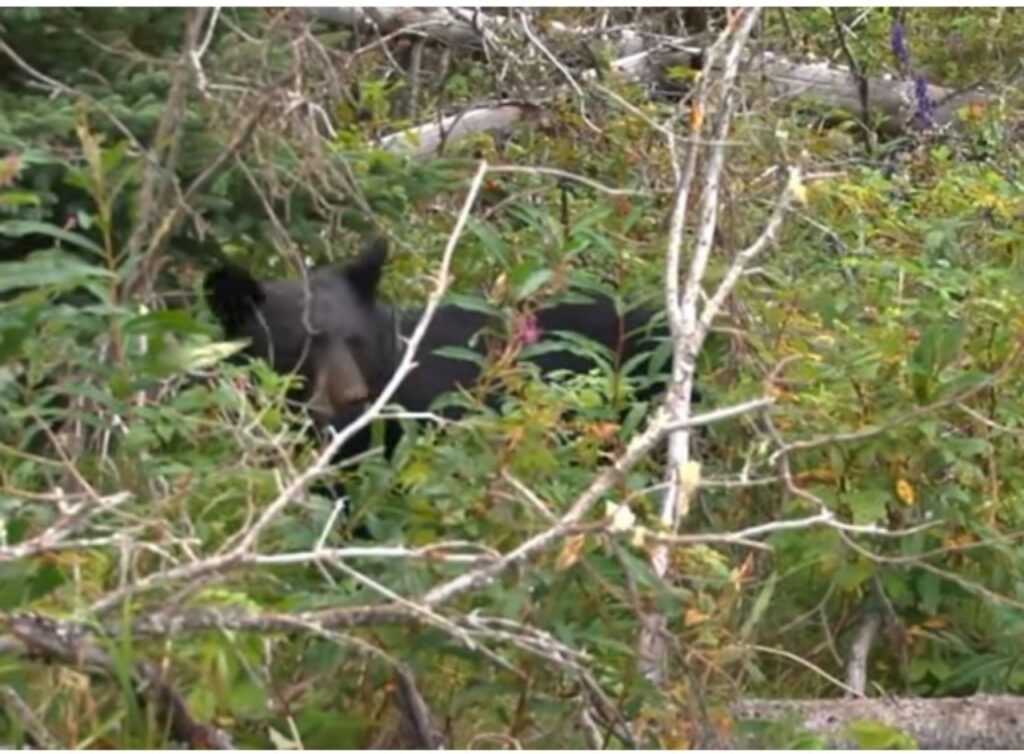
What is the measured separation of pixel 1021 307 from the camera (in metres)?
5.20

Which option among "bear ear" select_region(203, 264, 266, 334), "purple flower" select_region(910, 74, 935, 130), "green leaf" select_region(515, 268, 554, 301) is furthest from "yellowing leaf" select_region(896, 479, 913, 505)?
"purple flower" select_region(910, 74, 935, 130)

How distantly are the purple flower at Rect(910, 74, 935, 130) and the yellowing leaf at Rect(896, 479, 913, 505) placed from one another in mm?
5185

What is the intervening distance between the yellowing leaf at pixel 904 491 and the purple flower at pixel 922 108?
5185 millimetres

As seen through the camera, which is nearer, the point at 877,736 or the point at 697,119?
the point at 877,736

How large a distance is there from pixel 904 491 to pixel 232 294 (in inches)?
83.3

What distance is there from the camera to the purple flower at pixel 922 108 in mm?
9578

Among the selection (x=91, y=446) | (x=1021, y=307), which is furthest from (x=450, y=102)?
(x=91, y=446)

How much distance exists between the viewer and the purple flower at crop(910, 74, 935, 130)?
9578mm

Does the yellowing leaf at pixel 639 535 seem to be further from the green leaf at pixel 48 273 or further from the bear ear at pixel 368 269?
the bear ear at pixel 368 269

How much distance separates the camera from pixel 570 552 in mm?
Result: 3396

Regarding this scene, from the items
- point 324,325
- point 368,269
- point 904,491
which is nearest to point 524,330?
point 904,491

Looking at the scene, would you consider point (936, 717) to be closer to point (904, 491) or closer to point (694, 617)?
point (904, 491)

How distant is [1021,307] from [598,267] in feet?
5.59

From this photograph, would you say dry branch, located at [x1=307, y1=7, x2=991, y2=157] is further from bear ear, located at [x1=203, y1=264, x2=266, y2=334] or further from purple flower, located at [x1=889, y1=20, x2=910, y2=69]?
bear ear, located at [x1=203, y1=264, x2=266, y2=334]
